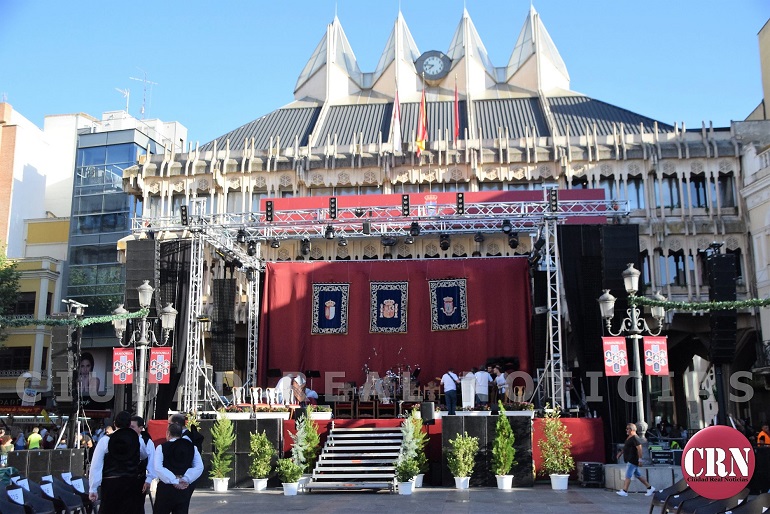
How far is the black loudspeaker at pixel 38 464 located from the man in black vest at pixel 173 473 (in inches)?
281

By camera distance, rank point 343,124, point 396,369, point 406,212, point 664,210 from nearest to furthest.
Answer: point 406,212
point 396,369
point 664,210
point 343,124

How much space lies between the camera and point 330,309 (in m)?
27.1

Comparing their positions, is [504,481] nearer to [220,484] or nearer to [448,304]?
[220,484]

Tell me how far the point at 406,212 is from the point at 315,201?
613 centimetres

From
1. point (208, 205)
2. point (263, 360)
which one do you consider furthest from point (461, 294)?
point (208, 205)

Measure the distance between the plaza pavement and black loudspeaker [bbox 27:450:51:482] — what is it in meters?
1.98

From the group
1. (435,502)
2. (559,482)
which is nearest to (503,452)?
(559,482)

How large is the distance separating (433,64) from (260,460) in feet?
89.5

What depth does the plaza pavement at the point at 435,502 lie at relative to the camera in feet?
41.2

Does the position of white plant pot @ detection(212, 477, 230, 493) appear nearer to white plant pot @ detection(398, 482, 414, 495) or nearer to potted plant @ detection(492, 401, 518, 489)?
white plant pot @ detection(398, 482, 414, 495)

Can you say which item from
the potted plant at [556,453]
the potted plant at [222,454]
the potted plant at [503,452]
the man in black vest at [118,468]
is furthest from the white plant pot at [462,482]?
the man in black vest at [118,468]

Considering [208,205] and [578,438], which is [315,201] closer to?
[208,205]

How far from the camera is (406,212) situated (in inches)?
890

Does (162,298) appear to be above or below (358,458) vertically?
above
